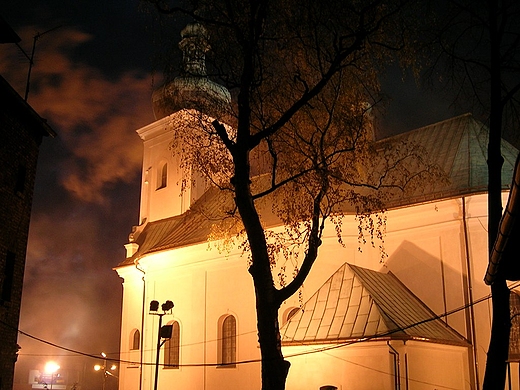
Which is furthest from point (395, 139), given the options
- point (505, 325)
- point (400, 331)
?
point (505, 325)

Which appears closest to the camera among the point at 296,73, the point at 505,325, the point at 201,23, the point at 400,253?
the point at 505,325

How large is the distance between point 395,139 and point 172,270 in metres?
10.4

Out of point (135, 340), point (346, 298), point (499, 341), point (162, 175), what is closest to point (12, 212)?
point (346, 298)

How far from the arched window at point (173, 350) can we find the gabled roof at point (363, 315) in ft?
28.0

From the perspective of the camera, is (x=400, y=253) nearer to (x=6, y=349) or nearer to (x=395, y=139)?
(x=395, y=139)

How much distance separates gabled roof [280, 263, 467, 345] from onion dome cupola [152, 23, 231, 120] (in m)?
7.10

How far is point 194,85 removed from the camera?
1177 centimetres

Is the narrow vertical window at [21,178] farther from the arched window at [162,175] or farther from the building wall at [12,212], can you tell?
the arched window at [162,175]

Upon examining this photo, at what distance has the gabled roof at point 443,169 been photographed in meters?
19.0

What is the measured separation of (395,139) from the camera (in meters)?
23.5

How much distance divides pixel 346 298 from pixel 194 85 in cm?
802

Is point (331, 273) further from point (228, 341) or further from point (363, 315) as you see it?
point (228, 341)

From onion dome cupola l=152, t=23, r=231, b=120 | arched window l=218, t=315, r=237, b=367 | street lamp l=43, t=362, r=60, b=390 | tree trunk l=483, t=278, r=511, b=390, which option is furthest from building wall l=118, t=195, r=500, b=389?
street lamp l=43, t=362, r=60, b=390

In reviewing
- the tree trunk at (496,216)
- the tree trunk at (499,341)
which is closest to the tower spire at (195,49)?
the tree trunk at (496,216)
